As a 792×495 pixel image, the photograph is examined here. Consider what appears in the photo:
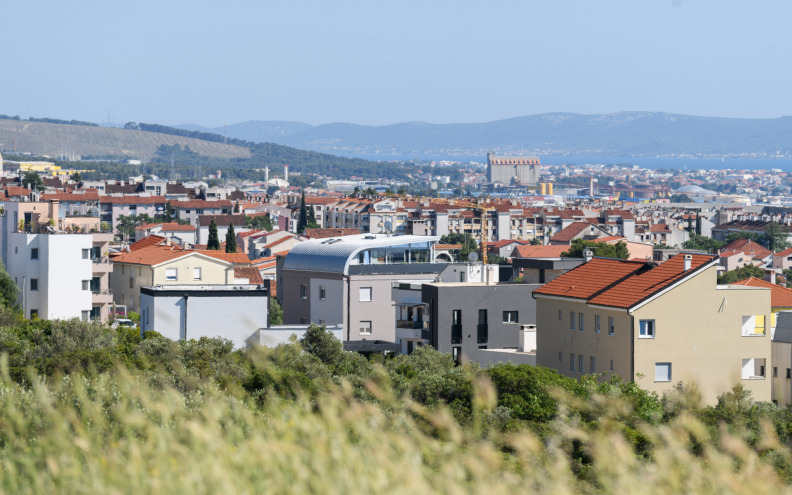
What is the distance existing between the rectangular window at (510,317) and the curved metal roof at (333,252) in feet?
20.0

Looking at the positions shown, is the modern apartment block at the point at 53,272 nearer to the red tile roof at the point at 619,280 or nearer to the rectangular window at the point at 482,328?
the rectangular window at the point at 482,328

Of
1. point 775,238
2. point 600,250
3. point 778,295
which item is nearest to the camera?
point 778,295

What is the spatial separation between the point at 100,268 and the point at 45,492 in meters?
34.9

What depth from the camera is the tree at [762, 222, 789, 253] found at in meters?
107

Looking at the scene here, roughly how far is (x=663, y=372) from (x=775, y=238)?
88.2m

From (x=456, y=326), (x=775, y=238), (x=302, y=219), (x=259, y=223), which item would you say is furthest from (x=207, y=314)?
(x=775, y=238)

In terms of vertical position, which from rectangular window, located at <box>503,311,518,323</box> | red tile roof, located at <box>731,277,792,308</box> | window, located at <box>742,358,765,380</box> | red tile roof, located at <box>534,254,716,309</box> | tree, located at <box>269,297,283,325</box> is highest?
red tile roof, located at <box>534,254,716,309</box>

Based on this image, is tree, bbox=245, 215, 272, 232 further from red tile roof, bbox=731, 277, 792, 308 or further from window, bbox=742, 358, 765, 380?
window, bbox=742, 358, 765, 380

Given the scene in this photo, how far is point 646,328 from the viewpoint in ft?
79.9

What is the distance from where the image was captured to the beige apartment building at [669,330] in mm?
24281

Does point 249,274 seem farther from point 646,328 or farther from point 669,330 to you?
point 669,330

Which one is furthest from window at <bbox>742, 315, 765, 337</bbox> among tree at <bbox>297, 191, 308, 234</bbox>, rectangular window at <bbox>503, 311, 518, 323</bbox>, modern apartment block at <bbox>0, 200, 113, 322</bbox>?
tree at <bbox>297, 191, 308, 234</bbox>

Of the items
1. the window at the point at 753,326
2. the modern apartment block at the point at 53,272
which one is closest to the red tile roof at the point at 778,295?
the window at the point at 753,326

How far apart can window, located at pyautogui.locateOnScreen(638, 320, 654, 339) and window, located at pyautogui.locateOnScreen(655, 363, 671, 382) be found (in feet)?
1.96
